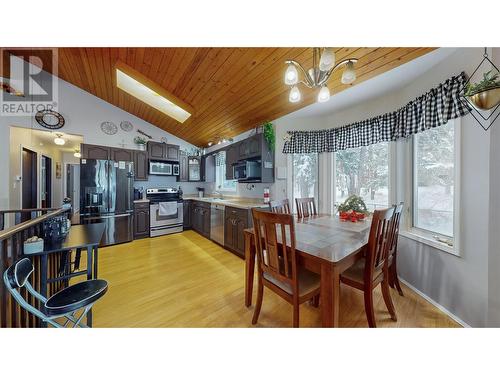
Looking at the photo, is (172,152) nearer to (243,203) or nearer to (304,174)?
(243,203)

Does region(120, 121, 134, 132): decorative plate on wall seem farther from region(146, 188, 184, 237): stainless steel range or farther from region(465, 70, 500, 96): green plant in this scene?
region(465, 70, 500, 96): green plant

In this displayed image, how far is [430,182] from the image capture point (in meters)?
2.00

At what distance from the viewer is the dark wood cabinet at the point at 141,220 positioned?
3934 millimetres

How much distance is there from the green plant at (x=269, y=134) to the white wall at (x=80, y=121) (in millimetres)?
3241

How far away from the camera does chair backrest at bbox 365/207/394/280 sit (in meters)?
1.31

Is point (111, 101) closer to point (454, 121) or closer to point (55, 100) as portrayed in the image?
point (55, 100)

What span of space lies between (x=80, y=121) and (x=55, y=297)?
4082mm

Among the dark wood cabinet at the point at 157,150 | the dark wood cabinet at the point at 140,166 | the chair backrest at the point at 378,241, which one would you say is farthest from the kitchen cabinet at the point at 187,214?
the chair backrest at the point at 378,241

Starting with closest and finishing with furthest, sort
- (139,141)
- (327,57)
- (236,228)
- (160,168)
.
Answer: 1. (327,57)
2. (236,228)
3. (139,141)
4. (160,168)

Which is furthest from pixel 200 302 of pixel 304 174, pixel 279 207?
pixel 304 174

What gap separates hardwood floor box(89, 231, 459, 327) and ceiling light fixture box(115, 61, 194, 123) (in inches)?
104

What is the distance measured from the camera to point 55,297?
3.84 feet
